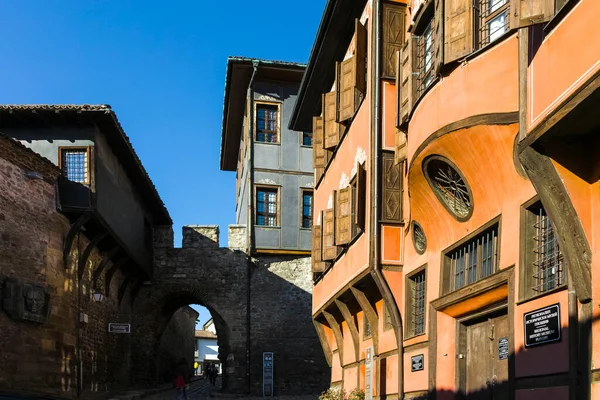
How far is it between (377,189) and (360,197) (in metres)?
0.71

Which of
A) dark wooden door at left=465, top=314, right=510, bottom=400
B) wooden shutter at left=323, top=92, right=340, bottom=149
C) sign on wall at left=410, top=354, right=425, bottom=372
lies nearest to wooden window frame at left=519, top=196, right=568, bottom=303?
dark wooden door at left=465, top=314, right=510, bottom=400

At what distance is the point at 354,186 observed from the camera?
12.9 metres

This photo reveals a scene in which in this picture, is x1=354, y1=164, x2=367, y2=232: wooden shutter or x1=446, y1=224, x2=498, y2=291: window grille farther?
x1=354, y1=164, x2=367, y2=232: wooden shutter

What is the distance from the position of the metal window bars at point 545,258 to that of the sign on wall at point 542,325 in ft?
0.78

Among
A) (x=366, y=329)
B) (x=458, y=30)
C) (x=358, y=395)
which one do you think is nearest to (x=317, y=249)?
(x=366, y=329)

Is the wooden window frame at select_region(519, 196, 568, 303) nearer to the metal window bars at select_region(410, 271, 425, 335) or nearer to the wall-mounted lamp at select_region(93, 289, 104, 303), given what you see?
the metal window bars at select_region(410, 271, 425, 335)

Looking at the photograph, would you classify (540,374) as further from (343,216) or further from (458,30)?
(343,216)

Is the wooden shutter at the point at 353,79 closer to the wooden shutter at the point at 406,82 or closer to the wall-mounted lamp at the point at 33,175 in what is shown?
the wooden shutter at the point at 406,82

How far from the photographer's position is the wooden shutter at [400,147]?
10.8 meters

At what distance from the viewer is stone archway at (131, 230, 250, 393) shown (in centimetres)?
2609

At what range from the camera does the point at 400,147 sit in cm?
1095

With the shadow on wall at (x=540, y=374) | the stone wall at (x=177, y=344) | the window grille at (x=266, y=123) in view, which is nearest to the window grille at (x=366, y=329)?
the shadow on wall at (x=540, y=374)

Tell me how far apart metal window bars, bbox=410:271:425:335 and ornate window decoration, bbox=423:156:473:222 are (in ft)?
5.72

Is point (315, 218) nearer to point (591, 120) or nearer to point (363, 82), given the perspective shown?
point (363, 82)
